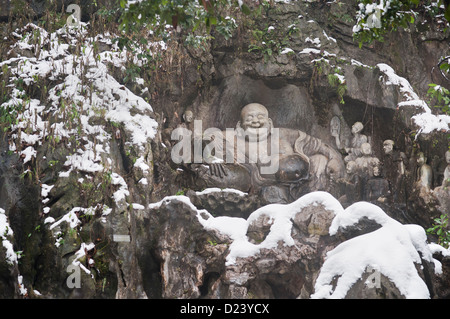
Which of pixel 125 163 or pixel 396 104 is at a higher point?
pixel 396 104

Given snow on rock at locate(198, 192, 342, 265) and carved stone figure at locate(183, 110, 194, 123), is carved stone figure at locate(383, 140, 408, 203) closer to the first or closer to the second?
snow on rock at locate(198, 192, 342, 265)

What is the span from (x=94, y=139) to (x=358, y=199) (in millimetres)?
4211

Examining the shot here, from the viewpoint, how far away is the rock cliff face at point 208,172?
7559 millimetres

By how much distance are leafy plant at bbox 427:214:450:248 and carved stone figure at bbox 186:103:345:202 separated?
1677 mm

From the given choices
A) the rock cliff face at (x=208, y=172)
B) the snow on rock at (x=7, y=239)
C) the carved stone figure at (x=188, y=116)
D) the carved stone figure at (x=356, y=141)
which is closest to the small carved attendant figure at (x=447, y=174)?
the rock cliff face at (x=208, y=172)

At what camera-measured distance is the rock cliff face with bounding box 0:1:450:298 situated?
7559 millimetres

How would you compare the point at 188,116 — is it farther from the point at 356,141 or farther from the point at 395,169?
the point at 395,169

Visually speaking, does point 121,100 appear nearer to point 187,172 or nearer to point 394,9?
point 187,172

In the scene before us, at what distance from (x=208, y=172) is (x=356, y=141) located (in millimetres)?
2646

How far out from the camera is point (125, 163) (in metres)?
8.83

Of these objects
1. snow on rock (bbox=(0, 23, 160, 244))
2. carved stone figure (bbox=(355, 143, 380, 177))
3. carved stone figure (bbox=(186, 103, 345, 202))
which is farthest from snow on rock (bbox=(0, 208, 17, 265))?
carved stone figure (bbox=(355, 143, 380, 177))

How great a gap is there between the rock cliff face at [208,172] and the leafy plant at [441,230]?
0.17m

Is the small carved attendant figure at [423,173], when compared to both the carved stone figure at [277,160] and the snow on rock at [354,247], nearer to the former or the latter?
the carved stone figure at [277,160]
